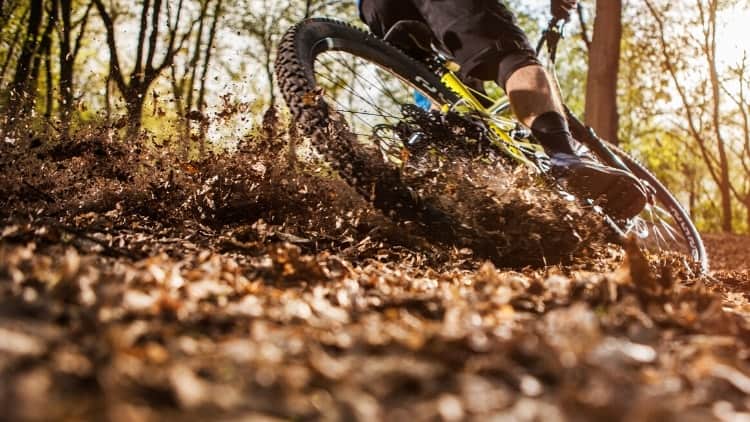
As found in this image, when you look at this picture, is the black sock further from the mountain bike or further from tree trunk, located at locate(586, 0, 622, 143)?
tree trunk, located at locate(586, 0, 622, 143)

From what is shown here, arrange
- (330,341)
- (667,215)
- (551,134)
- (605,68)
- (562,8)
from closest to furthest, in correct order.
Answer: (330,341), (551,134), (562,8), (667,215), (605,68)

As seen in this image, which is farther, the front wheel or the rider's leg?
the front wheel

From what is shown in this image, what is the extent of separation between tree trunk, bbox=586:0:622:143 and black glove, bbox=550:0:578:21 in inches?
287

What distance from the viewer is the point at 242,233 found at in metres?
2.78

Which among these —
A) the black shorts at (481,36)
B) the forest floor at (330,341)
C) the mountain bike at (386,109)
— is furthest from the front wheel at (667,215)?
the forest floor at (330,341)

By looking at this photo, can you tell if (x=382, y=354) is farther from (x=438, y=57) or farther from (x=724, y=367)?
(x=438, y=57)

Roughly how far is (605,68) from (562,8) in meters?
7.66

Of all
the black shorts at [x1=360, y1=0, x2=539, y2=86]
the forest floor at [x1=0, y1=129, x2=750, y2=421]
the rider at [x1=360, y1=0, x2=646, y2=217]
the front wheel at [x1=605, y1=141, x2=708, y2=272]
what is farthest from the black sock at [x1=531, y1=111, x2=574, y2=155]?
the front wheel at [x1=605, y1=141, x2=708, y2=272]

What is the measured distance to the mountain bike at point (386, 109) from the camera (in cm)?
289

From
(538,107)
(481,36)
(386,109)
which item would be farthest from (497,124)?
(386,109)

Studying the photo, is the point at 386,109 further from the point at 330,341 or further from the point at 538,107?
the point at 330,341

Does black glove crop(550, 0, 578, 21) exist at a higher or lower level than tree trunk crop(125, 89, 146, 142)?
higher

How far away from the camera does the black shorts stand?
11.6 feet

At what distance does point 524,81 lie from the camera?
11.5 feet
